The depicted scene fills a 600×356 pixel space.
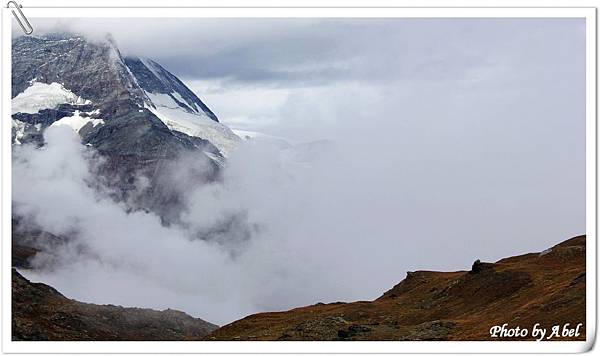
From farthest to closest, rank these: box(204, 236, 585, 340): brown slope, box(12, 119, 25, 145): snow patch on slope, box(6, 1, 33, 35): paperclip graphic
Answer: box(12, 119, 25, 145): snow patch on slope, box(204, 236, 585, 340): brown slope, box(6, 1, 33, 35): paperclip graphic

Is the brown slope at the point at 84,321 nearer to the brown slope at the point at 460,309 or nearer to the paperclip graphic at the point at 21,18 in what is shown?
the brown slope at the point at 460,309

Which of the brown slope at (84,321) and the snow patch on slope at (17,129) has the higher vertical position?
the snow patch on slope at (17,129)

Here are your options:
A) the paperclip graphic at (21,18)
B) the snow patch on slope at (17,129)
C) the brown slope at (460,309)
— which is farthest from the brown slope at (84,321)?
the paperclip graphic at (21,18)

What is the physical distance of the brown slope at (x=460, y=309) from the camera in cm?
2688

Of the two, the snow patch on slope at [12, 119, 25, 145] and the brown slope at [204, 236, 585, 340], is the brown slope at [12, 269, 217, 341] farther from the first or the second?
the snow patch on slope at [12, 119, 25, 145]

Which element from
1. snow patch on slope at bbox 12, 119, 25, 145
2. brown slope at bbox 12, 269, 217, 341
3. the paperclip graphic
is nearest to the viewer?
the paperclip graphic

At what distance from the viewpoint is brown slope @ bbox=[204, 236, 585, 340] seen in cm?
2688

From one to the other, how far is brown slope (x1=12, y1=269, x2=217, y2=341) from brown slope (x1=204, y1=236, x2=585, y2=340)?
5325 mm

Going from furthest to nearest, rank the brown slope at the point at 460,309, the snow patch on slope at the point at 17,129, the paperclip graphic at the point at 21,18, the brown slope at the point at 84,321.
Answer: the snow patch on slope at the point at 17,129
the brown slope at the point at 84,321
the brown slope at the point at 460,309
the paperclip graphic at the point at 21,18

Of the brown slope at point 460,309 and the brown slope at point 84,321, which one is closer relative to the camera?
the brown slope at point 460,309

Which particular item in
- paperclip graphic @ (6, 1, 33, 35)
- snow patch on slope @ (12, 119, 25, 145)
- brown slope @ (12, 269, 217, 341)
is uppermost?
snow patch on slope @ (12, 119, 25, 145)

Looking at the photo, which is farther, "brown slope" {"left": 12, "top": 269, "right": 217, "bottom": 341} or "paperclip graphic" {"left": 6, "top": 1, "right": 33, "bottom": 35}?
"brown slope" {"left": 12, "top": 269, "right": 217, "bottom": 341}

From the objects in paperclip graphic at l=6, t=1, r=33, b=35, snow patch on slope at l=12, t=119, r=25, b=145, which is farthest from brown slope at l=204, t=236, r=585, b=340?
snow patch on slope at l=12, t=119, r=25, b=145

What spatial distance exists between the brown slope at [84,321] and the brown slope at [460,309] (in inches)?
210
